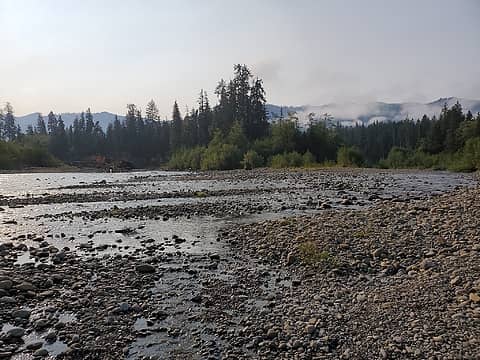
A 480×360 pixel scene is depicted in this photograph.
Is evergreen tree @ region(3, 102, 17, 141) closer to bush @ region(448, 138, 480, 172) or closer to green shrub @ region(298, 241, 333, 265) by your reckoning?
bush @ region(448, 138, 480, 172)

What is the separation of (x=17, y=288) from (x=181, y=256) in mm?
4437

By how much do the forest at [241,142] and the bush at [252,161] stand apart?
16cm

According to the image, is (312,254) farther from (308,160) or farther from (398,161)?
(398,161)

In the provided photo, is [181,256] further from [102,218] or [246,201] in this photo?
[246,201]

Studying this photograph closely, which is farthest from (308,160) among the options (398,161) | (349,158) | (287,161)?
(398,161)

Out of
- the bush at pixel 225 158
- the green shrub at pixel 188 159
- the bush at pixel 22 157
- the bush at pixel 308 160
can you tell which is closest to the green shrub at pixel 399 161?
the bush at pixel 308 160

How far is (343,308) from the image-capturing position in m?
7.38

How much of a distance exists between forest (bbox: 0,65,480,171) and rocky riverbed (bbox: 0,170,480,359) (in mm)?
46871

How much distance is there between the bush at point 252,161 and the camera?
66250 mm

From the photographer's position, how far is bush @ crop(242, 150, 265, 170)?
66250 millimetres

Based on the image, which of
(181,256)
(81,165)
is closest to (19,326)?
(181,256)

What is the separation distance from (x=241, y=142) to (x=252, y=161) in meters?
10.3

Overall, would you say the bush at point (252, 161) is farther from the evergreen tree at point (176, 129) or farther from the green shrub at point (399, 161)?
the evergreen tree at point (176, 129)

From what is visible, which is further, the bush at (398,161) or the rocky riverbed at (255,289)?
the bush at (398,161)
